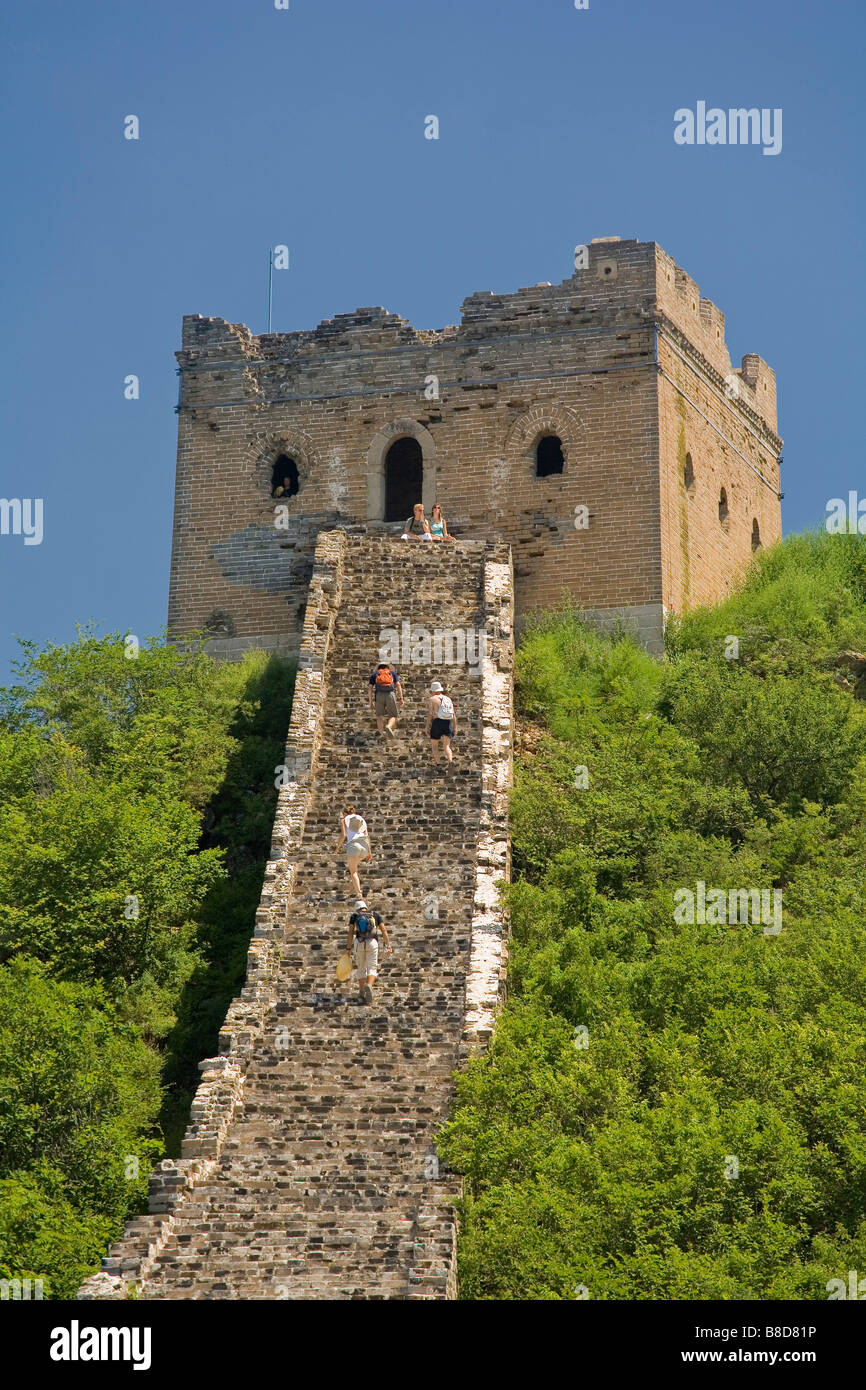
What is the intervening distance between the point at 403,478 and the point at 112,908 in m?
10.8

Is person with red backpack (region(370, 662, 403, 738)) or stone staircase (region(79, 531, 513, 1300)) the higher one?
person with red backpack (region(370, 662, 403, 738))

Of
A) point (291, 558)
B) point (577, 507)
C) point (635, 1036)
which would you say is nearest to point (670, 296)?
point (577, 507)

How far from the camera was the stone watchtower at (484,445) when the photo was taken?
105 feet

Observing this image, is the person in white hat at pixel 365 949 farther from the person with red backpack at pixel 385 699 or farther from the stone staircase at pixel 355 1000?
the person with red backpack at pixel 385 699

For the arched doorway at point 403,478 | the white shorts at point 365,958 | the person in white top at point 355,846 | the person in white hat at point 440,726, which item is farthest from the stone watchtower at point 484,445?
the white shorts at point 365,958

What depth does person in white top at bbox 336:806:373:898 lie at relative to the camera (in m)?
23.7

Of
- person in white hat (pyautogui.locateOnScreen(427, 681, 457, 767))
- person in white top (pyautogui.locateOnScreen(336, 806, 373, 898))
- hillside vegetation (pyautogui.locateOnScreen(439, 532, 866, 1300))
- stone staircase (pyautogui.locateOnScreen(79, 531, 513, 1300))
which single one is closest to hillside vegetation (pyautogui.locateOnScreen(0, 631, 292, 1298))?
stone staircase (pyautogui.locateOnScreen(79, 531, 513, 1300))

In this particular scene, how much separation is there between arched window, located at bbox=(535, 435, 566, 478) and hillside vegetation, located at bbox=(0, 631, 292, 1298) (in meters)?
4.77

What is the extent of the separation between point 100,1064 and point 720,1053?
591cm

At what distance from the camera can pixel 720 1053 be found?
20453 mm

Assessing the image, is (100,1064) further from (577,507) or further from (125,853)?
(577,507)

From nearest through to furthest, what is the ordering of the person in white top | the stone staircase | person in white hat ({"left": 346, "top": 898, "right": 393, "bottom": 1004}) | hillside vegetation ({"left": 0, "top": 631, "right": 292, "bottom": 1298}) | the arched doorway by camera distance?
the stone staircase, hillside vegetation ({"left": 0, "top": 631, "right": 292, "bottom": 1298}), person in white hat ({"left": 346, "top": 898, "right": 393, "bottom": 1004}), the person in white top, the arched doorway

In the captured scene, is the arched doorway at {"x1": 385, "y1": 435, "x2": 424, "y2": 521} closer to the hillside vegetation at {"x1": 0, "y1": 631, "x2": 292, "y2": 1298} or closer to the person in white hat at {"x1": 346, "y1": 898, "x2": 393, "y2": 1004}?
the hillside vegetation at {"x1": 0, "y1": 631, "x2": 292, "y2": 1298}

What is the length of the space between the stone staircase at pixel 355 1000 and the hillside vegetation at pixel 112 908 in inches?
46.8
